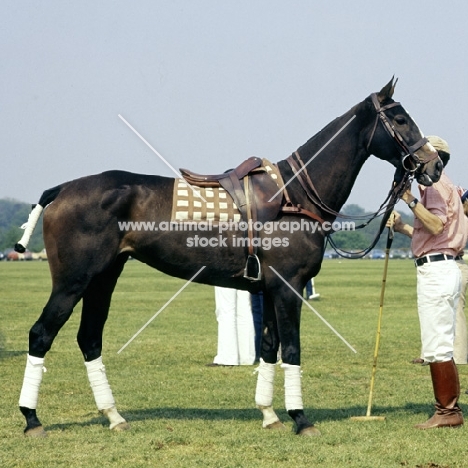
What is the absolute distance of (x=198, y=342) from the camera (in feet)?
52.5

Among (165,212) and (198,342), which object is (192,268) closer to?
(165,212)

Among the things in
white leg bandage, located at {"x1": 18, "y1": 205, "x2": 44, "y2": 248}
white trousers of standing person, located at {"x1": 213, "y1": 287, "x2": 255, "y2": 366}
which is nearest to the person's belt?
white leg bandage, located at {"x1": 18, "y1": 205, "x2": 44, "y2": 248}

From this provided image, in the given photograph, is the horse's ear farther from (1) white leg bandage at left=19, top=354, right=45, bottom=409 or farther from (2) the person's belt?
(1) white leg bandage at left=19, top=354, right=45, bottom=409

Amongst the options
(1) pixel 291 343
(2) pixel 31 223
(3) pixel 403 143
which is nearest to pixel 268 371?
(1) pixel 291 343

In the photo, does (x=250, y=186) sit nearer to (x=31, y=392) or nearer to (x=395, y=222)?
(x=395, y=222)

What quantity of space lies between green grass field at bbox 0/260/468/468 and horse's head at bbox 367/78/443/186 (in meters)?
2.55

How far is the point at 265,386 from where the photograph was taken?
841 cm

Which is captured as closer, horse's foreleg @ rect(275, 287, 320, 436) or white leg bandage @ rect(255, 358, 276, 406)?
horse's foreleg @ rect(275, 287, 320, 436)

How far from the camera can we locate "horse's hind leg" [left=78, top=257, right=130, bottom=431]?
8375 mm

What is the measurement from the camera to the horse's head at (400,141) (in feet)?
26.1

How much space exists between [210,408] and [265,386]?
4.08ft

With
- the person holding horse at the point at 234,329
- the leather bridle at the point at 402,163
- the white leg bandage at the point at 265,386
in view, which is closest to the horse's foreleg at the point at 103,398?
the white leg bandage at the point at 265,386

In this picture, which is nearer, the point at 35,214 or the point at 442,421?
the point at 35,214

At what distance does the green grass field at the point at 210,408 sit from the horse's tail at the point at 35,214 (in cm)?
182
